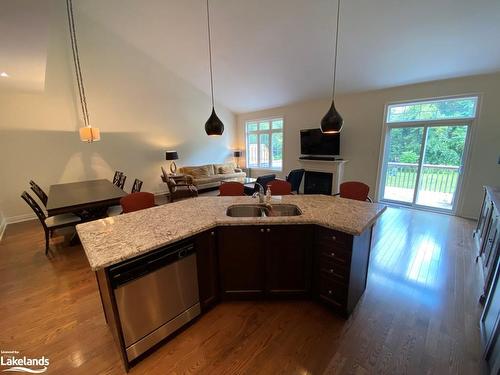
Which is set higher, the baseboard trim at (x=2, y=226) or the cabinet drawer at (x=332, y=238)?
the cabinet drawer at (x=332, y=238)

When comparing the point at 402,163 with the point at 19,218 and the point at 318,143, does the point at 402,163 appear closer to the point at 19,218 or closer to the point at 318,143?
the point at 318,143

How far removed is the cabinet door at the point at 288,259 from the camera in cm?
200

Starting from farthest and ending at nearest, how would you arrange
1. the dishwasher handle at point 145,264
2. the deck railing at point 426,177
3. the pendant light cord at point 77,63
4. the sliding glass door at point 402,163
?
1. the sliding glass door at point 402,163
2. the pendant light cord at point 77,63
3. the deck railing at point 426,177
4. the dishwasher handle at point 145,264

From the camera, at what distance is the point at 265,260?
2066mm

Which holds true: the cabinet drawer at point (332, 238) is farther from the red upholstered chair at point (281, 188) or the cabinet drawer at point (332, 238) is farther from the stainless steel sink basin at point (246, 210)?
the red upholstered chair at point (281, 188)

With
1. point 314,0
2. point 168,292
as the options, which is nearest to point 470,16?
point 314,0

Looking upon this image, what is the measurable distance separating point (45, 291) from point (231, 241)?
91.0 inches

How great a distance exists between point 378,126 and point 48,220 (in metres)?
6.90

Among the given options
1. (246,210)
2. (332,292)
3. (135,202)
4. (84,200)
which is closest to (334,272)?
(332,292)

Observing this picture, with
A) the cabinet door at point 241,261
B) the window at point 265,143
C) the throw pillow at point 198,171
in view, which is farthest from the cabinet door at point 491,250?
the throw pillow at point 198,171

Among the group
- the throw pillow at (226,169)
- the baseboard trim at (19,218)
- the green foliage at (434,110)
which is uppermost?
the green foliage at (434,110)

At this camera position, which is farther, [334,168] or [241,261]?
[334,168]

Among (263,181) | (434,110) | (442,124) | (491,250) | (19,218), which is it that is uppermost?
(434,110)

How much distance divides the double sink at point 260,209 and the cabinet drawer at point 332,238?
43cm
